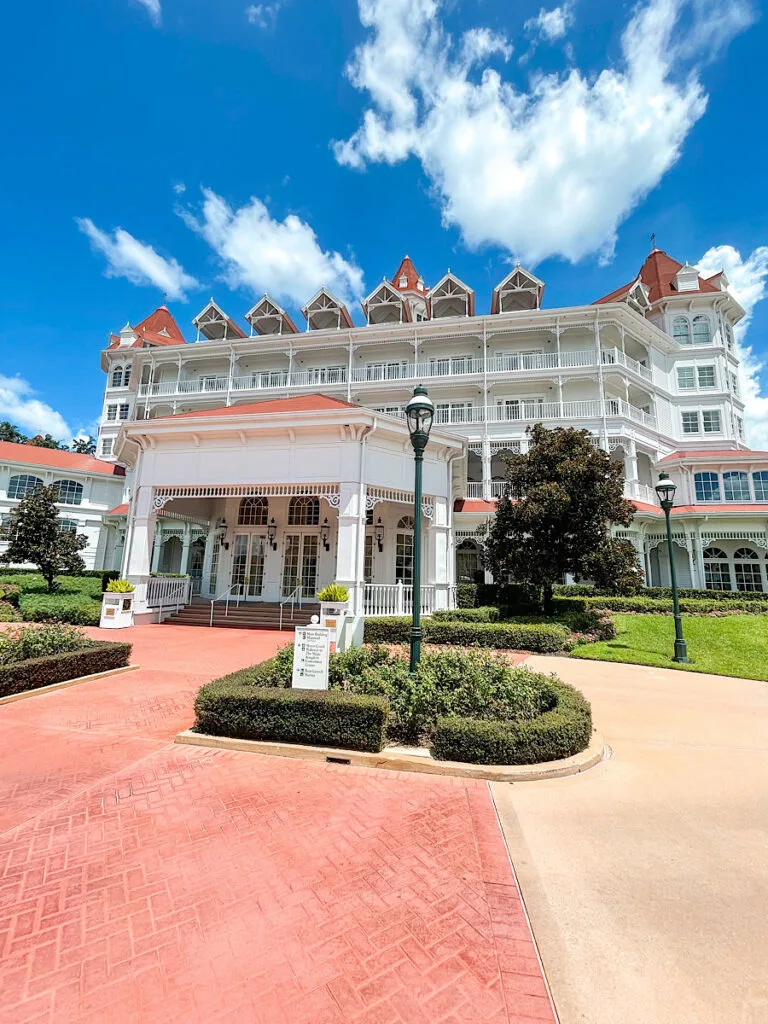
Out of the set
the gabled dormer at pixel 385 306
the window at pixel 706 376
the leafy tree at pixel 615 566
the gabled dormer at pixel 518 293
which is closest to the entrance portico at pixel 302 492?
the leafy tree at pixel 615 566

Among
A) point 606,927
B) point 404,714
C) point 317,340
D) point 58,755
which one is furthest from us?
point 317,340

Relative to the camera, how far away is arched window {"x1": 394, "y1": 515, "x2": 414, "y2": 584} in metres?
16.7

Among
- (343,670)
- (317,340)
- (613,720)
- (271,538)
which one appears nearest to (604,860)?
(613,720)

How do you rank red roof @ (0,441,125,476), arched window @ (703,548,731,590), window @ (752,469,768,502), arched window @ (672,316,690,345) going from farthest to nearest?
arched window @ (672,316,690,345) < red roof @ (0,441,125,476) < arched window @ (703,548,731,590) < window @ (752,469,768,502)

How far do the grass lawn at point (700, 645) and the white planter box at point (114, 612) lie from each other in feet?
38.8

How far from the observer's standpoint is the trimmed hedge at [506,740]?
14.5 feet

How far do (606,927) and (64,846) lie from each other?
341 cm

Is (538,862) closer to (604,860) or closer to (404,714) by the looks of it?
(604,860)

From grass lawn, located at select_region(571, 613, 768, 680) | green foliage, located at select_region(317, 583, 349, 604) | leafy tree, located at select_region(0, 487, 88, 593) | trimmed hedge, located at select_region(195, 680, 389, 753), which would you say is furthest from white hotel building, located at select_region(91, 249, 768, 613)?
trimmed hedge, located at select_region(195, 680, 389, 753)

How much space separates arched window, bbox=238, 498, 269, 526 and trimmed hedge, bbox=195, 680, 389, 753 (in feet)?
40.3

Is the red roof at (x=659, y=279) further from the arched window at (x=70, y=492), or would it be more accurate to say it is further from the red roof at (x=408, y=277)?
the arched window at (x=70, y=492)

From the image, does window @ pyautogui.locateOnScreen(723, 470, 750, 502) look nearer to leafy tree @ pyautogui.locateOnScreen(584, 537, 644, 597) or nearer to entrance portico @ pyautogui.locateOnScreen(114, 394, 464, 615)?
leafy tree @ pyautogui.locateOnScreen(584, 537, 644, 597)

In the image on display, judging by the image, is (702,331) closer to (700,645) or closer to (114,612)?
(700,645)

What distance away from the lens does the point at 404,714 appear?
515 cm
